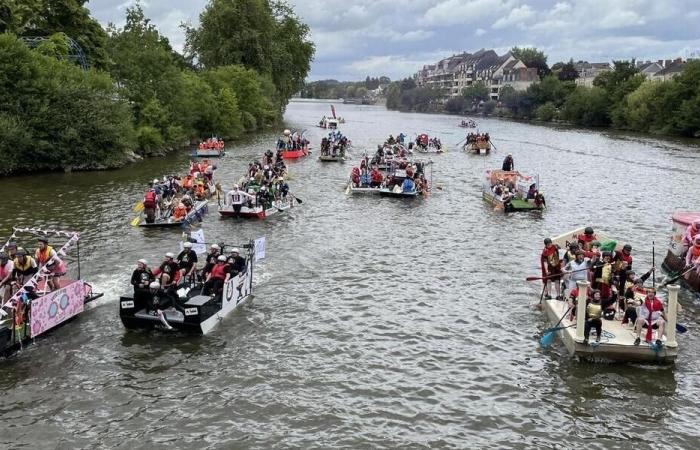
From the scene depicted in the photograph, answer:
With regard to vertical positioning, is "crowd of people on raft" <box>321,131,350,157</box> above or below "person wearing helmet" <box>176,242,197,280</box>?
above

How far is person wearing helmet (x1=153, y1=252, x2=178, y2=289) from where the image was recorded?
17875 millimetres

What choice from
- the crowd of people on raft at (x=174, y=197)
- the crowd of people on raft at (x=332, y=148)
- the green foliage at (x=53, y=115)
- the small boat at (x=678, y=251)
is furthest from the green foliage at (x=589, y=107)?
the small boat at (x=678, y=251)

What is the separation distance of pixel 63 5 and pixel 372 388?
180 ft

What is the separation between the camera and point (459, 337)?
17719 mm

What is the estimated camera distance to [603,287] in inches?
679

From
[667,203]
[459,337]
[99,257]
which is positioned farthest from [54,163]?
[667,203]

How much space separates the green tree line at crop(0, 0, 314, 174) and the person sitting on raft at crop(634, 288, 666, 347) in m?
38.9

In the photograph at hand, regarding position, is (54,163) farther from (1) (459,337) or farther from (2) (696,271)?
(2) (696,271)

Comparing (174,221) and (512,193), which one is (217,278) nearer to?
(174,221)

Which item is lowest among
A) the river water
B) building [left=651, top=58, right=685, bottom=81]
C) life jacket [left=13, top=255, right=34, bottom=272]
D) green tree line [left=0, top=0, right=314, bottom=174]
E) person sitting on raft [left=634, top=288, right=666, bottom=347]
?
the river water

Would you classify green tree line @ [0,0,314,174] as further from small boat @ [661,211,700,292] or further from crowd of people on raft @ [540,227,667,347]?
small boat @ [661,211,700,292]

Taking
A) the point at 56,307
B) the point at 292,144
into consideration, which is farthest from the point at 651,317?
the point at 292,144

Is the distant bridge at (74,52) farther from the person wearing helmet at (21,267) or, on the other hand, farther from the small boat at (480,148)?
the person wearing helmet at (21,267)

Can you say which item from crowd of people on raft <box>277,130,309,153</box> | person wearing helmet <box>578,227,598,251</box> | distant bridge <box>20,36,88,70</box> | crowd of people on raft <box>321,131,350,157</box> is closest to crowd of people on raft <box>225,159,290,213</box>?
person wearing helmet <box>578,227,598,251</box>
